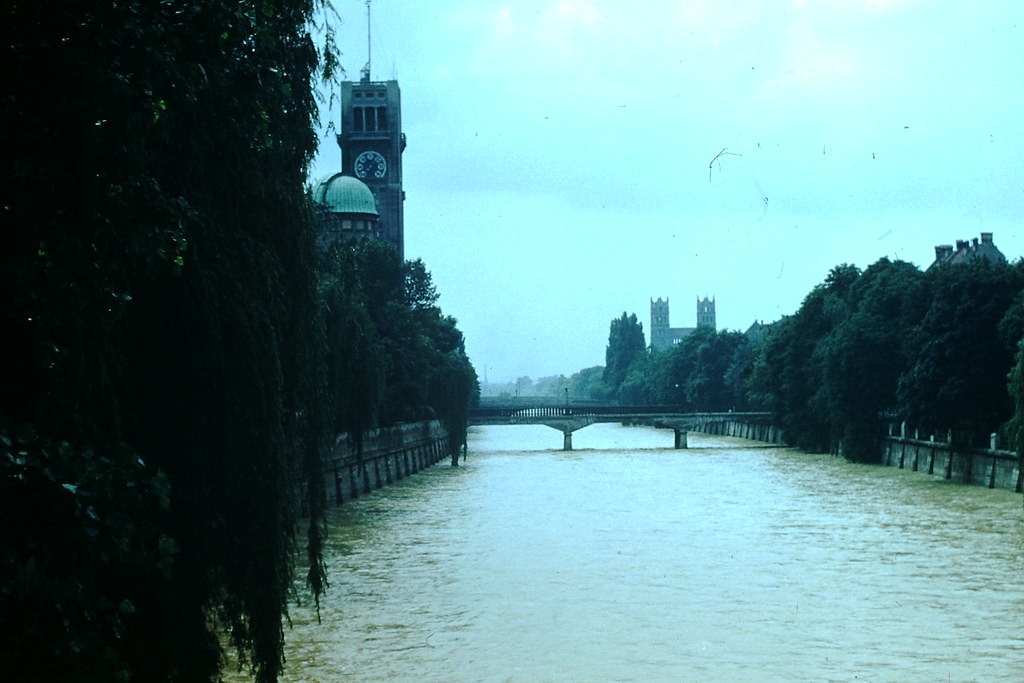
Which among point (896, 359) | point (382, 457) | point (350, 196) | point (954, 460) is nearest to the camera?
point (954, 460)

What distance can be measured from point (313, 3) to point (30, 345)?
7.11 m

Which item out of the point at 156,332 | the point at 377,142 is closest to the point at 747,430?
the point at 377,142

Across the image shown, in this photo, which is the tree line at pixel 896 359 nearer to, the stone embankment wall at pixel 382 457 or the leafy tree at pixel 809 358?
the leafy tree at pixel 809 358

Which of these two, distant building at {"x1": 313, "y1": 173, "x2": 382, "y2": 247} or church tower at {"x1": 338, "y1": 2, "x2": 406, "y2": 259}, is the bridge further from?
church tower at {"x1": 338, "y1": 2, "x2": 406, "y2": 259}

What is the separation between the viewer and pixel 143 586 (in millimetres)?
13602

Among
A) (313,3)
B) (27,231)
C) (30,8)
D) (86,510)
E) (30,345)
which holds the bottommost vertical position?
(86,510)

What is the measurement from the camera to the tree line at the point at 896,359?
6562 centimetres

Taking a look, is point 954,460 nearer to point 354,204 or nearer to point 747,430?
point 747,430

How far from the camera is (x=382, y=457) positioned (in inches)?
2857

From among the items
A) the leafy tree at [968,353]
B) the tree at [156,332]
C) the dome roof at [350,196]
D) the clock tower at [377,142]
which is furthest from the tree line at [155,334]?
the clock tower at [377,142]

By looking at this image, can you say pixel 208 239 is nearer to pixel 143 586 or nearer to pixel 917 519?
pixel 143 586

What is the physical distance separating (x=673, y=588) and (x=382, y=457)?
3988 cm

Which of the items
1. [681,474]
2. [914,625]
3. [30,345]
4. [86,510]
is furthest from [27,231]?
[681,474]

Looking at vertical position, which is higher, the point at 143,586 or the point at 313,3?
the point at 313,3
